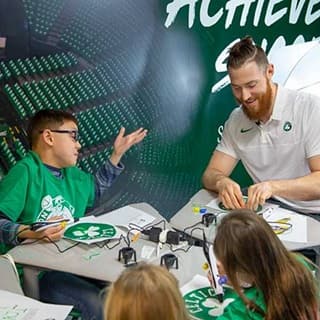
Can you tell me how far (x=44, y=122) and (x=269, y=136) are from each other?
1.05 meters

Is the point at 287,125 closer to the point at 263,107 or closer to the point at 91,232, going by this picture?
the point at 263,107

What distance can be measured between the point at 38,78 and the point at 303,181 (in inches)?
52.8

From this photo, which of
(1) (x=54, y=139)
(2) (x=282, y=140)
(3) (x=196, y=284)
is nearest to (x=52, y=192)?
(1) (x=54, y=139)

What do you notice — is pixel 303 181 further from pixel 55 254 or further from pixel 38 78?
pixel 38 78

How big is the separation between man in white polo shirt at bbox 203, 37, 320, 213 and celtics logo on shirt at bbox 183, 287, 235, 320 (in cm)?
72

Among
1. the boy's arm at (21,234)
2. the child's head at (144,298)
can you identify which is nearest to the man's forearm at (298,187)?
the boy's arm at (21,234)

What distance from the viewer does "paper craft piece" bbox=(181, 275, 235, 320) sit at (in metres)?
1.65

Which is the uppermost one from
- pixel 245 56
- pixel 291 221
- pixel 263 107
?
pixel 245 56

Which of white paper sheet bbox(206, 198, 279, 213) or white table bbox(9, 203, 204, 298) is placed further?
white paper sheet bbox(206, 198, 279, 213)

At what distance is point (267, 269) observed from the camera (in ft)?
4.98

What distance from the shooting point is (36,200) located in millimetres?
2365

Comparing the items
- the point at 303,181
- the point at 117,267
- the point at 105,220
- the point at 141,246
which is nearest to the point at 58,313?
the point at 117,267

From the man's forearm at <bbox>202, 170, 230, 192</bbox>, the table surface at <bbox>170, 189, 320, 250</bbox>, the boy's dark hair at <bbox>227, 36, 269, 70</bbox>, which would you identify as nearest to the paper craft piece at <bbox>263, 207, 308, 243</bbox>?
the table surface at <bbox>170, 189, 320, 250</bbox>

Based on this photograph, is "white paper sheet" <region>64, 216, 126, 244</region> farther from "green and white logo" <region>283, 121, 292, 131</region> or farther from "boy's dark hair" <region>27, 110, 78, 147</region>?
"green and white logo" <region>283, 121, 292, 131</region>
